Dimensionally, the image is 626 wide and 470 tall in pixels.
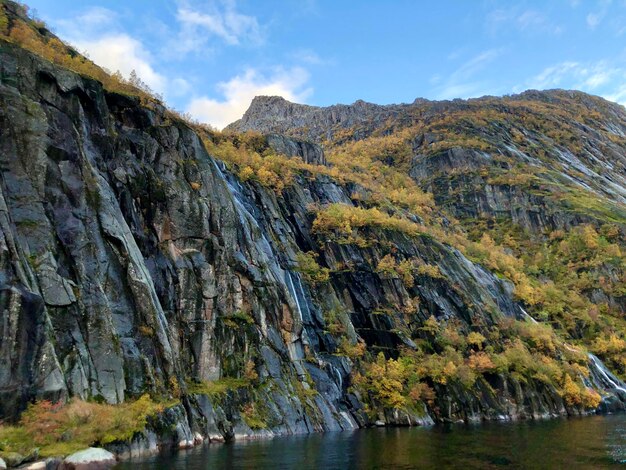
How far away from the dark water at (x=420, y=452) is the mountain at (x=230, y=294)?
561cm

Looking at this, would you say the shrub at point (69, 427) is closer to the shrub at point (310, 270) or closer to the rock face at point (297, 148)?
the shrub at point (310, 270)

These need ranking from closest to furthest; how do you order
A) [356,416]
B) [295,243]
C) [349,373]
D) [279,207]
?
[356,416], [349,373], [295,243], [279,207]

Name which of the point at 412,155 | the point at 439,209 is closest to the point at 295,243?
the point at 439,209

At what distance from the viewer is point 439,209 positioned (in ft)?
492

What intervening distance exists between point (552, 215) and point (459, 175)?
34436 mm

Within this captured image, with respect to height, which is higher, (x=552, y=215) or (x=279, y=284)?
(x=552, y=215)

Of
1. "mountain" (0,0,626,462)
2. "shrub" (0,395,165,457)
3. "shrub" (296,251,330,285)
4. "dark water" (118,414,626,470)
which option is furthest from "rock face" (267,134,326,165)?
"shrub" (0,395,165,457)

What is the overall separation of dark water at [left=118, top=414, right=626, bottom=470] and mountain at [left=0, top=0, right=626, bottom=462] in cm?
561

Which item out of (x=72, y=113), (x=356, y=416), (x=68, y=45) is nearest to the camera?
(x=72, y=113)

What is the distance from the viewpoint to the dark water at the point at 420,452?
28.2 meters

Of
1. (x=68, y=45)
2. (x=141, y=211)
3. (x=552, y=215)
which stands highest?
(x=68, y=45)

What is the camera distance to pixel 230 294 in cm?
5659

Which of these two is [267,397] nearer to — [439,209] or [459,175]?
[439,209]

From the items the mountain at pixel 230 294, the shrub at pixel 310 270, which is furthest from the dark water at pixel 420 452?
the shrub at pixel 310 270
